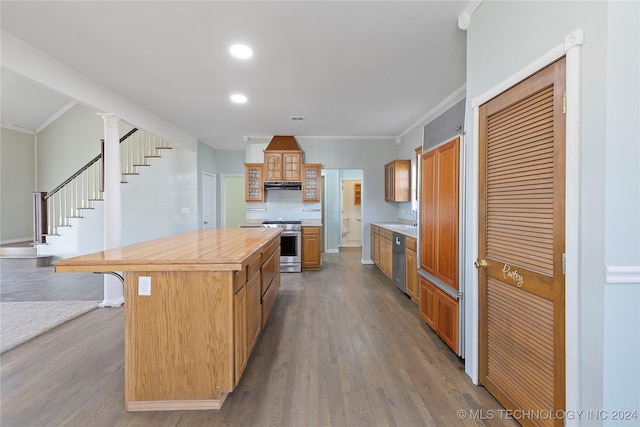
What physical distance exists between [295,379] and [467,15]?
9.70 feet

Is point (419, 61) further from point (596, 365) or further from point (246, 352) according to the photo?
point (246, 352)

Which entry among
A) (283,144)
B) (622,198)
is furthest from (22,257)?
(622,198)

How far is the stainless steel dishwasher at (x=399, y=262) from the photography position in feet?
13.2

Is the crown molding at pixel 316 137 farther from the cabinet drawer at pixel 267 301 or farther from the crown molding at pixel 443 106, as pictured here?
the cabinet drawer at pixel 267 301

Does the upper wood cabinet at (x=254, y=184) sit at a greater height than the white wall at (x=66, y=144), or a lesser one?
lesser

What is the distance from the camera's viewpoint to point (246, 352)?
2.04 m

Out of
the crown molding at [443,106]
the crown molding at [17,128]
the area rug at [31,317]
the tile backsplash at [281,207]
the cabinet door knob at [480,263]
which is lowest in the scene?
the area rug at [31,317]

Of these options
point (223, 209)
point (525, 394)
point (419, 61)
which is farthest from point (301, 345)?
point (223, 209)

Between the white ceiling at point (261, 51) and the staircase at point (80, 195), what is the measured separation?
78.3 inches

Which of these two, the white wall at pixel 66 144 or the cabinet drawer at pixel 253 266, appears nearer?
the cabinet drawer at pixel 253 266

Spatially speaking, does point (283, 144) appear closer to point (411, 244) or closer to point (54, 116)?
point (411, 244)

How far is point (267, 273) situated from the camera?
9.61 feet

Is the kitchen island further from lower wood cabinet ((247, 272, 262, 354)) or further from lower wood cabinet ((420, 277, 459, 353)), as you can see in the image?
lower wood cabinet ((420, 277, 459, 353))

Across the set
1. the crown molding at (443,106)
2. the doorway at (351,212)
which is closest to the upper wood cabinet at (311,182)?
the crown molding at (443,106)
